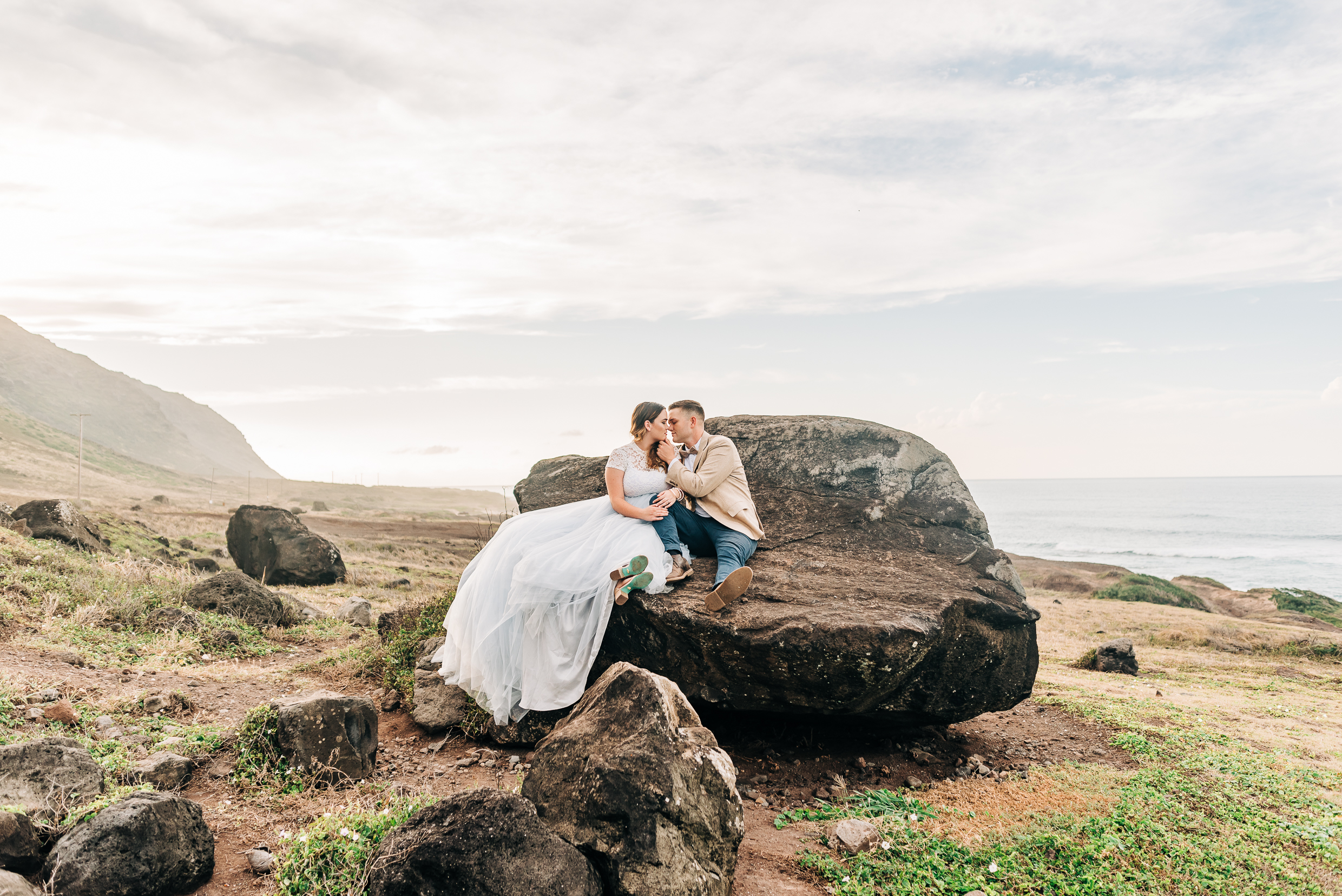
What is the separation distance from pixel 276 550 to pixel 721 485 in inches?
610

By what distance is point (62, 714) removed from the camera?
696 cm

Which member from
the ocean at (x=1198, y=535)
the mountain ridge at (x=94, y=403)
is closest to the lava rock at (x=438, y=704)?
the ocean at (x=1198, y=535)

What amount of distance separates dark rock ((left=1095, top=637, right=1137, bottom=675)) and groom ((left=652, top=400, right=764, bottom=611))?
9.89 metres

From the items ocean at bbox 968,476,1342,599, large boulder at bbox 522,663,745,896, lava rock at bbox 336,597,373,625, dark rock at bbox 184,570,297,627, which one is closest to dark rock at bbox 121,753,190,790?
large boulder at bbox 522,663,745,896

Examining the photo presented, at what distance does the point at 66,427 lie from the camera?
448 feet

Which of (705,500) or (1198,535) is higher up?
(705,500)

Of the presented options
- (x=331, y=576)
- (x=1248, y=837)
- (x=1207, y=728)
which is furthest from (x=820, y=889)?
(x=331, y=576)

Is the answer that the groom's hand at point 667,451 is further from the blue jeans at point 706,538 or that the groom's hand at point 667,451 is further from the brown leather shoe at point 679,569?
the brown leather shoe at point 679,569

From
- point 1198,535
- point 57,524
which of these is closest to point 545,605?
point 57,524

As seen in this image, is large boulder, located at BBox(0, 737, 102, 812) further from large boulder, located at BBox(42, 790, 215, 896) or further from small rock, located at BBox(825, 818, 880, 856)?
small rock, located at BBox(825, 818, 880, 856)

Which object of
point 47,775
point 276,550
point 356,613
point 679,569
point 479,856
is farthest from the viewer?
point 276,550

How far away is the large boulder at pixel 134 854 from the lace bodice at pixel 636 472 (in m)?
4.56

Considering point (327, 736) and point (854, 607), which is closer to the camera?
point (327, 736)

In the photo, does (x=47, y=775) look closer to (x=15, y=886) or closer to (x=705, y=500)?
(x=15, y=886)
